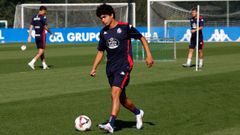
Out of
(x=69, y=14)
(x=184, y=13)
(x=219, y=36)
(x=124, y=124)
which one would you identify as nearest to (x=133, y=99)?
(x=124, y=124)

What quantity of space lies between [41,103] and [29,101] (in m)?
0.46

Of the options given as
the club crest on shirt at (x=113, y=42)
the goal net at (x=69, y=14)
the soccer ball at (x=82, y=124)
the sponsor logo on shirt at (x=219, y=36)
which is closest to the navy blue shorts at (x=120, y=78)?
the club crest on shirt at (x=113, y=42)

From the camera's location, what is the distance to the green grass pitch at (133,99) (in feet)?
35.6

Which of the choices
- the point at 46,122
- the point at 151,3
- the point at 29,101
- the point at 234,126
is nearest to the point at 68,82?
the point at 29,101

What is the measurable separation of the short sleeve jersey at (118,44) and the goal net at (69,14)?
50569 mm

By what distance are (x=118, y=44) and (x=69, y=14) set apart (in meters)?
54.2

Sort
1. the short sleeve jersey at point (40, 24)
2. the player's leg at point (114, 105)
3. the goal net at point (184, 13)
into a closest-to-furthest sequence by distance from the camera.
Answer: the player's leg at point (114, 105), the short sleeve jersey at point (40, 24), the goal net at point (184, 13)

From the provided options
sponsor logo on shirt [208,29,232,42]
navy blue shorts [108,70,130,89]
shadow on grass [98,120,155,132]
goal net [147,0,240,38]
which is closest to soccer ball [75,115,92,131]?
shadow on grass [98,120,155,132]

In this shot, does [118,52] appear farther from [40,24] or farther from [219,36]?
[219,36]

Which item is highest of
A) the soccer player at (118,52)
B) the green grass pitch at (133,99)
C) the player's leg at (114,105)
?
the soccer player at (118,52)

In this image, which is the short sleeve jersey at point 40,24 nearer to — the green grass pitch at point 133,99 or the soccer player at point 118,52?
the green grass pitch at point 133,99

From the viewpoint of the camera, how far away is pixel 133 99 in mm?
14539

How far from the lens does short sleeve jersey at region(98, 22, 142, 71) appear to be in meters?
10.6

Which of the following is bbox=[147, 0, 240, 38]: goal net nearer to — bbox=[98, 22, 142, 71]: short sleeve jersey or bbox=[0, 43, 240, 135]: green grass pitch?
bbox=[0, 43, 240, 135]: green grass pitch
